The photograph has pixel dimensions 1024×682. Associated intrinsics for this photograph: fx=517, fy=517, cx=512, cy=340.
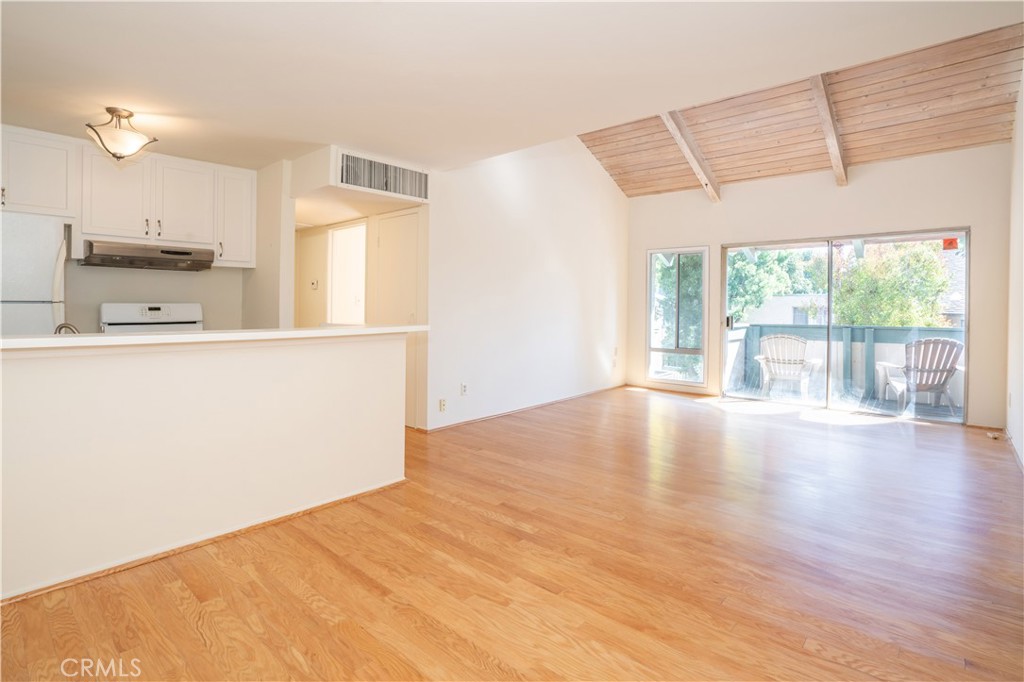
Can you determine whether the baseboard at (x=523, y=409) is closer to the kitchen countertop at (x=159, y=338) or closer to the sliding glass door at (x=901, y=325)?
the kitchen countertop at (x=159, y=338)

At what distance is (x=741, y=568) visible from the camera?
7.93 ft

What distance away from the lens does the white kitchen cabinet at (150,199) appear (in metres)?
4.04

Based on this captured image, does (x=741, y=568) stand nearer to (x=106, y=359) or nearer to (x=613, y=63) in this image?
(x=613, y=63)

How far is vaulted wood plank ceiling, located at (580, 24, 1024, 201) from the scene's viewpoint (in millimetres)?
4477

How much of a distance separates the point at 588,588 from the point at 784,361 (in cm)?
552

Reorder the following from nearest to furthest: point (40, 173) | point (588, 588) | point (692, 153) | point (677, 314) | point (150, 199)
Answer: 1. point (588, 588)
2. point (40, 173)
3. point (150, 199)
4. point (692, 153)
5. point (677, 314)

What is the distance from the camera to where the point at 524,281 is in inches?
239

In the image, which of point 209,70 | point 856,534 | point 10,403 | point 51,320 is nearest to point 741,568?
point 856,534

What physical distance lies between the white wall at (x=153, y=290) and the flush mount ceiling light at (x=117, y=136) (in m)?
1.29

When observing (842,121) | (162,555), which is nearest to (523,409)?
(162,555)

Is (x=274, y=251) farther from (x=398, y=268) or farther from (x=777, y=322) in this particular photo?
(x=777, y=322)

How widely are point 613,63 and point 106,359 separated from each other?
287 centimetres

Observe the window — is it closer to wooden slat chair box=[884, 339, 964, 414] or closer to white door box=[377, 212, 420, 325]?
wooden slat chair box=[884, 339, 964, 414]

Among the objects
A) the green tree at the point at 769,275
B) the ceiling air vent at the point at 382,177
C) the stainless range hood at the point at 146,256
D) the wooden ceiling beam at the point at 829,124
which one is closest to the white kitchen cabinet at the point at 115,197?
the stainless range hood at the point at 146,256
